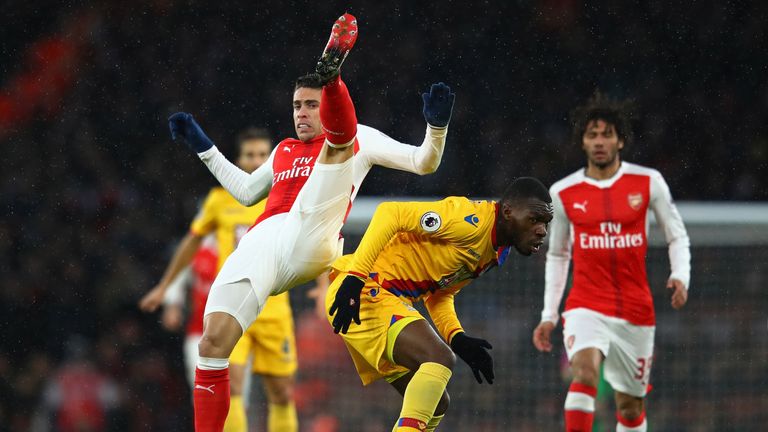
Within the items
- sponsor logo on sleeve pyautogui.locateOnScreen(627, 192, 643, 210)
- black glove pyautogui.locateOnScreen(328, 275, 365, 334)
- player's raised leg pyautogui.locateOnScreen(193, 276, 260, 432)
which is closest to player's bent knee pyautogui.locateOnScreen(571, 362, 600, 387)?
sponsor logo on sleeve pyautogui.locateOnScreen(627, 192, 643, 210)

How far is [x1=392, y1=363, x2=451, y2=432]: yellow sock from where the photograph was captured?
4137 mm

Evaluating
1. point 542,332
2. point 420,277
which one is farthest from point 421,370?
point 542,332

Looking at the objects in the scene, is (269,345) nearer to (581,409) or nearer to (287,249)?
(581,409)

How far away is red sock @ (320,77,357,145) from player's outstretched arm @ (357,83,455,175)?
0.33 metres

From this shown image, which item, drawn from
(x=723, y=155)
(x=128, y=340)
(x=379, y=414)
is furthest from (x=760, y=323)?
(x=128, y=340)

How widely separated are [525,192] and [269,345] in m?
2.58

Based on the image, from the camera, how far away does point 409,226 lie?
4.34 m

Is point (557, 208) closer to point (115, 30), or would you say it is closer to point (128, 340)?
point (128, 340)

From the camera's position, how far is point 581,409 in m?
5.48

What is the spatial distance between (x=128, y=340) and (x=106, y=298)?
41cm

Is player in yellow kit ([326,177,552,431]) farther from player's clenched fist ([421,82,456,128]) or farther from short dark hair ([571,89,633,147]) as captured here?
short dark hair ([571,89,633,147])

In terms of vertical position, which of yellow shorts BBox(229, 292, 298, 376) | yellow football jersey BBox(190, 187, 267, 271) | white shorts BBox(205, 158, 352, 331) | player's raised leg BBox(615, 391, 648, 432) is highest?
yellow football jersey BBox(190, 187, 267, 271)

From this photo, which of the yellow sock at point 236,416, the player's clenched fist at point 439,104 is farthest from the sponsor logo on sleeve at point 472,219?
the yellow sock at point 236,416

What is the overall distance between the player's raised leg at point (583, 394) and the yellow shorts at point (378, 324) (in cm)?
128
